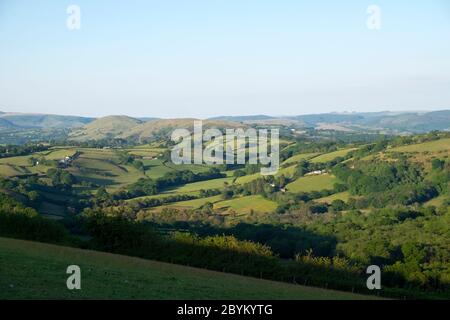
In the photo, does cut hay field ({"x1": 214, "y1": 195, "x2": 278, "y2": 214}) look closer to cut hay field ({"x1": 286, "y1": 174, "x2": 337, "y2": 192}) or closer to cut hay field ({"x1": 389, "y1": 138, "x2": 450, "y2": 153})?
cut hay field ({"x1": 286, "y1": 174, "x2": 337, "y2": 192})

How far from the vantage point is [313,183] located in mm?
96312

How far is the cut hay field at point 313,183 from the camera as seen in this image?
308 feet

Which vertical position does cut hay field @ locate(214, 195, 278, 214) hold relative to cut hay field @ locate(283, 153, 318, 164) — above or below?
below

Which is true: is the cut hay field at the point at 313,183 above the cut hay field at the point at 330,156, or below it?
below

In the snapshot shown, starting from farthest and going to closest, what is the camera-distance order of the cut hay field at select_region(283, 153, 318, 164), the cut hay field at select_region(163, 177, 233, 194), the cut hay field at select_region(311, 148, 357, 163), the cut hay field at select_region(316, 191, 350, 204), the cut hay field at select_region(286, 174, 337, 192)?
the cut hay field at select_region(283, 153, 318, 164)
the cut hay field at select_region(311, 148, 357, 163)
the cut hay field at select_region(163, 177, 233, 194)
the cut hay field at select_region(286, 174, 337, 192)
the cut hay field at select_region(316, 191, 350, 204)

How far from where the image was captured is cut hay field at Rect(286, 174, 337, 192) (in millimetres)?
93875

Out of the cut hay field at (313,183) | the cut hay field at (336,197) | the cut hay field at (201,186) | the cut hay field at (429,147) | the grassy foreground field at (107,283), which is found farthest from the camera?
the cut hay field at (429,147)

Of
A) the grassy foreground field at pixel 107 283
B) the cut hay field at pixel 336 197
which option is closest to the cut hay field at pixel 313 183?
the cut hay field at pixel 336 197

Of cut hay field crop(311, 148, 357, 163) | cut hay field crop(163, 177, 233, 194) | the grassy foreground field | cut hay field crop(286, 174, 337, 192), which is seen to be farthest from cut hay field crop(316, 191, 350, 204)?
the grassy foreground field

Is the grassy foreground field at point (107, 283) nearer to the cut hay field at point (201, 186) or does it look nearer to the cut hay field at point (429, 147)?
the cut hay field at point (201, 186)

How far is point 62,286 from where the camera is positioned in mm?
19094

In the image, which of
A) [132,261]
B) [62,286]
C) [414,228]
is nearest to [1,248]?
[132,261]

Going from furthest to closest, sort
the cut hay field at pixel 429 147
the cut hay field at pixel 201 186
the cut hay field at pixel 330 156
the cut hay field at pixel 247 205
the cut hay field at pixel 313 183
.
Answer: the cut hay field at pixel 330 156 → the cut hay field at pixel 429 147 → the cut hay field at pixel 201 186 → the cut hay field at pixel 313 183 → the cut hay field at pixel 247 205

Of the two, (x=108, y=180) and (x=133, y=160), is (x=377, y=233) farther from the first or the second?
(x=133, y=160)
